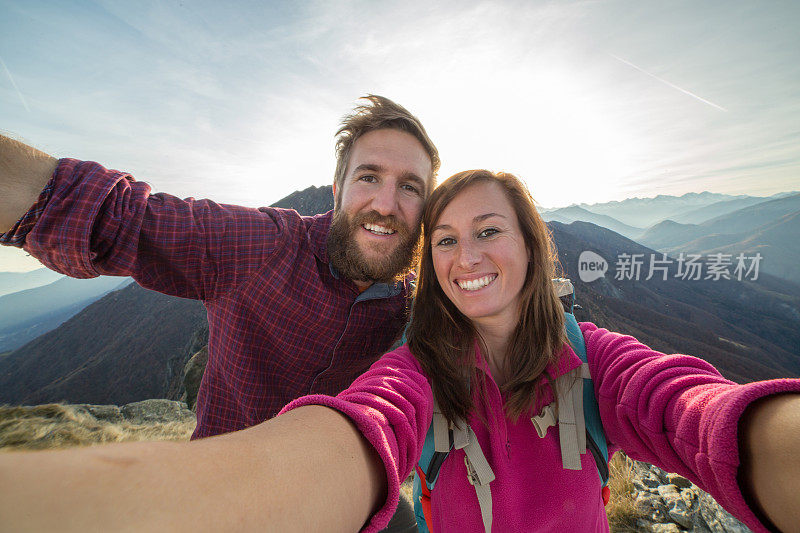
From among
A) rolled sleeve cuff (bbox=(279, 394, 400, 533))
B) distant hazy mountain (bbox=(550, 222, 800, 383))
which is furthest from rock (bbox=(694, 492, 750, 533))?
distant hazy mountain (bbox=(550, 222, 800, 383))

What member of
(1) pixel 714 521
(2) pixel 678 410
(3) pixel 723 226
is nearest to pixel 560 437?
(2) pixel 678 410

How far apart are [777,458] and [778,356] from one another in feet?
337

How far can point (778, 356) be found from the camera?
207 feet

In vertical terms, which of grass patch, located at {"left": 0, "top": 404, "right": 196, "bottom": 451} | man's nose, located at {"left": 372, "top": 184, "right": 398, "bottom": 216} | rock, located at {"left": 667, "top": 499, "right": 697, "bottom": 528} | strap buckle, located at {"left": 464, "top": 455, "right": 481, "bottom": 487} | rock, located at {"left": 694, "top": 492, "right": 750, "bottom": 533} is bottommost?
grass patch, located at {"left": 0, "top": 404, "right": 196, "bottom": 451}

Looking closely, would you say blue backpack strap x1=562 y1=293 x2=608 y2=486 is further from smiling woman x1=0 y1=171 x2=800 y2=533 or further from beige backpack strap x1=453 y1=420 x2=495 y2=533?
beige backpack strap x1=453 y1=420 x2=495 y2=533

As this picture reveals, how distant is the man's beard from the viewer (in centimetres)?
293

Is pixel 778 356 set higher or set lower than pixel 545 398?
lower

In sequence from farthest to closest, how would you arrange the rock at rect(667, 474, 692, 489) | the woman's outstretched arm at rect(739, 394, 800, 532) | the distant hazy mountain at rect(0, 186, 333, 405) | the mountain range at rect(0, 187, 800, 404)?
the mountain range at rect(0, 187, 800, 404) < the distant hazy mountain at rect(0, 186, 333, 405) < the rock at rect(667, 474, 692, 489) < the woman's outstretched arm at rect(739, 394, 800, 532)

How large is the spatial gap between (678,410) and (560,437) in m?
0.81

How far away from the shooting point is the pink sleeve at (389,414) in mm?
1055

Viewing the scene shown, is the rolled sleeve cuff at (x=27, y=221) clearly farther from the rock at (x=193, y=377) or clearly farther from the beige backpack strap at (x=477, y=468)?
the rock at (x=193, y=377)

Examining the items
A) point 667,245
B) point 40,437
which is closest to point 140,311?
point 40,437

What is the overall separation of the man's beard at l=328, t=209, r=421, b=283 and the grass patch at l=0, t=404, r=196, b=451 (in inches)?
191

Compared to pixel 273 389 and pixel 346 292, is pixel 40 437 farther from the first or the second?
pixel 346 292
